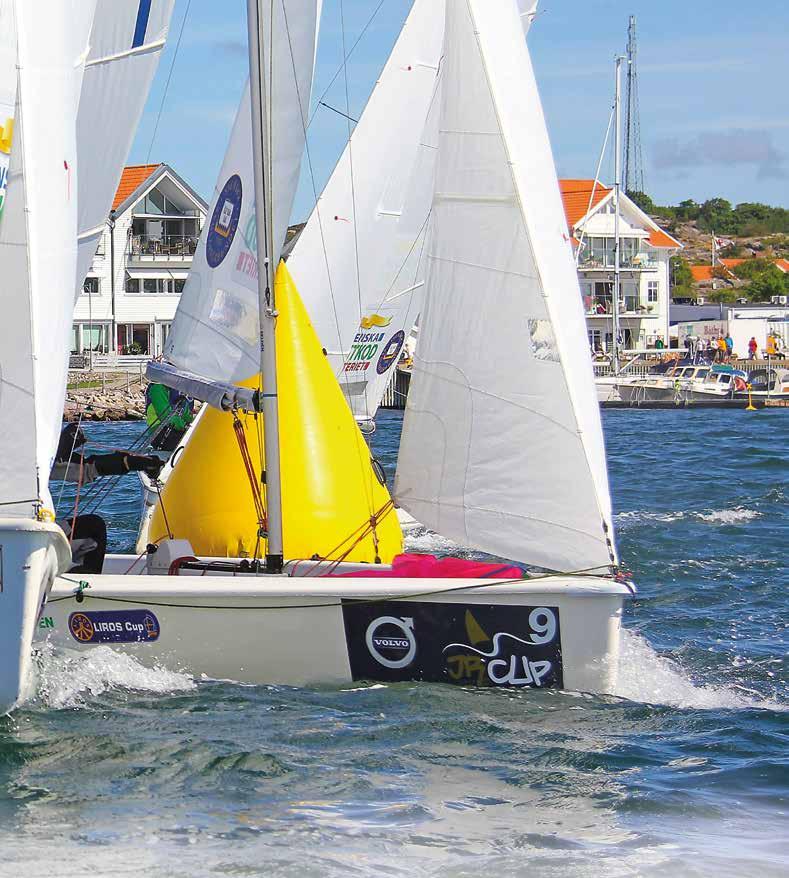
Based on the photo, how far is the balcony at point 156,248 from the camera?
47719mm

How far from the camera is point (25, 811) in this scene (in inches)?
256

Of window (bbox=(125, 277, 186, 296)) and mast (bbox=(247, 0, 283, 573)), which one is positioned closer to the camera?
mast (bbox=(247, 0, 283, 573))

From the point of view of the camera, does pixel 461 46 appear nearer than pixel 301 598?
No

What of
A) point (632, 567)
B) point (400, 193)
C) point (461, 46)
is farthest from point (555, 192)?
point (400, 193)

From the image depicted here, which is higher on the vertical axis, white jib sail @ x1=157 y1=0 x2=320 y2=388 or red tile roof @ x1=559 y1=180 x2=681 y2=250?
red tile roof @ x1=559 y1=180 x2=681 y2=250

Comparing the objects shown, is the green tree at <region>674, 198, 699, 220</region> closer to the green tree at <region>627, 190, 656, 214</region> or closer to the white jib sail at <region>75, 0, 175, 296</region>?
the green tree at <region>627, 190, 656, 214</region>

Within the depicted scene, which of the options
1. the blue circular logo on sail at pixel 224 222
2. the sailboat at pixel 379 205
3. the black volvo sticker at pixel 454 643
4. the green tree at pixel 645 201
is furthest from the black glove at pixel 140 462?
the green tree at pixel 645 201

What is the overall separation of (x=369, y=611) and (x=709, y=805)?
235cm

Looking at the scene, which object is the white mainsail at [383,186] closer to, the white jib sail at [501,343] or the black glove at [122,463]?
the black glove at [122,463]

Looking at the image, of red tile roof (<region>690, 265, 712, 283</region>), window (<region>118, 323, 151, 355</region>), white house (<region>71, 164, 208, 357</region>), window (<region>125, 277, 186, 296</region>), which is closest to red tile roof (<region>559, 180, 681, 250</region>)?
white house (<region>71, 164, 208, 357</region>)

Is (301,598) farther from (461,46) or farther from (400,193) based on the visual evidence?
(400,193)

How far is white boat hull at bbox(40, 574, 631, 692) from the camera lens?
27.2ft

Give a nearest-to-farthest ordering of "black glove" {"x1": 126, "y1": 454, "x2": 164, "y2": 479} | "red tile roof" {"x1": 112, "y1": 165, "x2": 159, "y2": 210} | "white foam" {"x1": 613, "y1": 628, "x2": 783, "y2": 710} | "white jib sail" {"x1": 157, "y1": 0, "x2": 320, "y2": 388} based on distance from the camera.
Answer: "white foam" {"x1": 613, "y1": 628, "x2": 783, "y2": 710} < "white jib sail" {"x1": 157, "y1": 0, "x2": 320, "y2": 388} < "black glove" {"x1": 126, "y1": 454, "x2": 164, "y2": 479} < "red tile roof" {"x1": 112, "y1": 165, "x2": 159, "y2": 210}

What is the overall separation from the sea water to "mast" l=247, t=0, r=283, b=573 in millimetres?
1216
